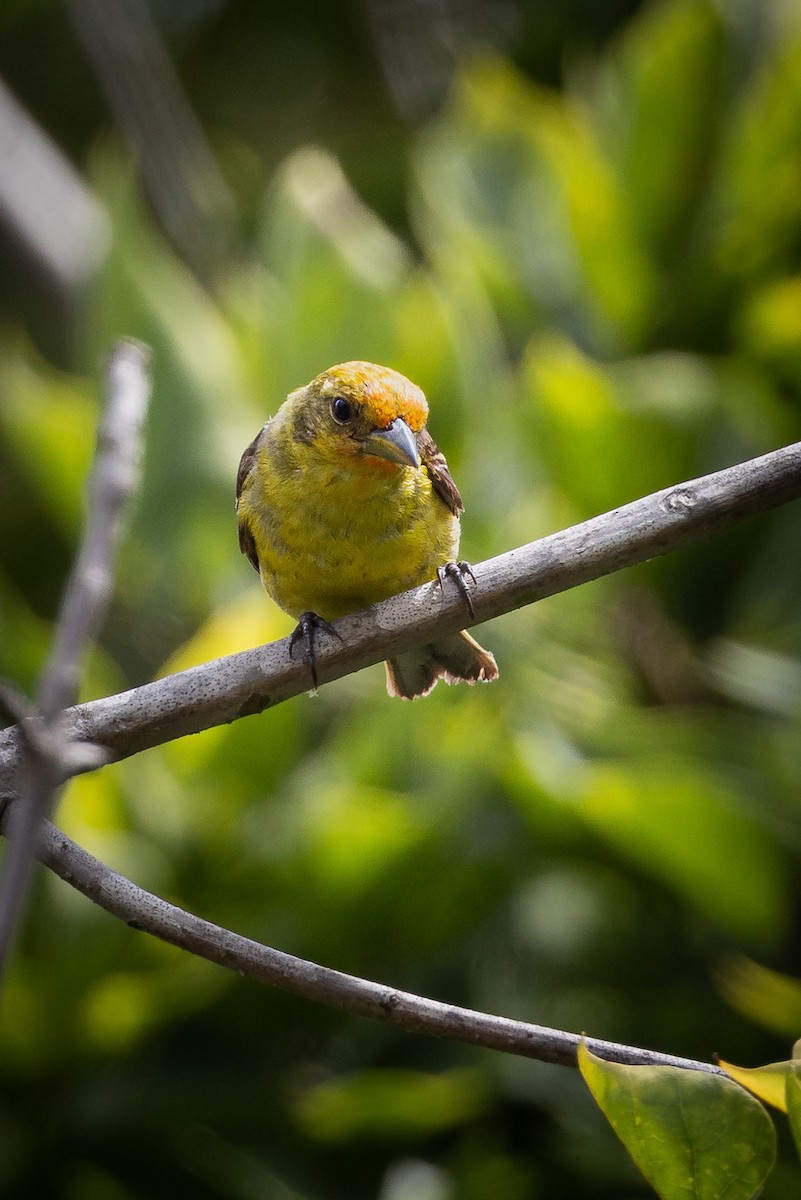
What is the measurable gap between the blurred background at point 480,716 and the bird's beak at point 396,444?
0.58 metres

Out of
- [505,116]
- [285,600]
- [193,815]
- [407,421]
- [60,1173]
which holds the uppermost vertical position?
[505,116]

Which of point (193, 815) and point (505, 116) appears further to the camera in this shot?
point (505, 116)

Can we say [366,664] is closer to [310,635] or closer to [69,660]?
[310,635]

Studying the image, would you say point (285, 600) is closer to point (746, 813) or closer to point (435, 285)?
point (746, 813)

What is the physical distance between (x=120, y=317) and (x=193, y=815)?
65.7 inches

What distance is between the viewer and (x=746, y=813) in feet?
10.6

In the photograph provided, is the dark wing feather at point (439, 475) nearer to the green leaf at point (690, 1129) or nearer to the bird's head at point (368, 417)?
the bird's head at point (368, 417)

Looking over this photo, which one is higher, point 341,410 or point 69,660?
point 341,410

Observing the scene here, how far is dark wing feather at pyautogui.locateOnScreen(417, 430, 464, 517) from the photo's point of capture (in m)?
3.30

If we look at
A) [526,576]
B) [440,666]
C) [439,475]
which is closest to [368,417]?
[439,475]

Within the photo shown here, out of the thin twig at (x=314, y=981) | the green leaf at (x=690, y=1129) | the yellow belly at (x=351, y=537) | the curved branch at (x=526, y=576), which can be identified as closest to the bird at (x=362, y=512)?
the yellow belly at (x=351, y=537)

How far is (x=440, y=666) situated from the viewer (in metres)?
3.38

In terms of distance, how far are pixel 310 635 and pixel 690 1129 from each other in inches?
51.0

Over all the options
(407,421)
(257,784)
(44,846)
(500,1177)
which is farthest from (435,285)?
(44,846)
